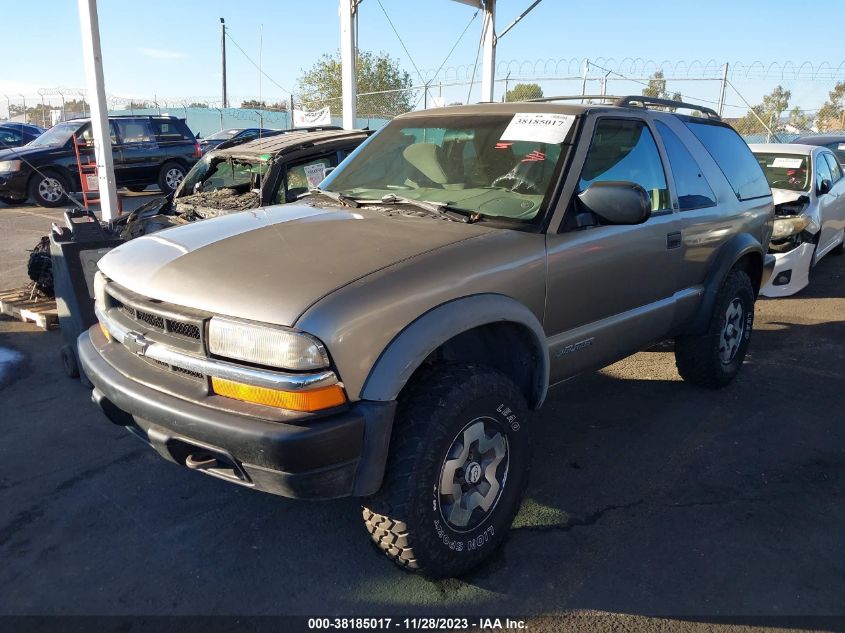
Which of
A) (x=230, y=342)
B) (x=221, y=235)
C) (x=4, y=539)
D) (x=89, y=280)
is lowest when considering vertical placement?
(x=4, y=539)

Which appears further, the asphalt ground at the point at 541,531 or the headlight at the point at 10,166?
the headlight at the point at 10,166

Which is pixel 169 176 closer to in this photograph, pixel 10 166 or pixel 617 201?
pixel 10 166

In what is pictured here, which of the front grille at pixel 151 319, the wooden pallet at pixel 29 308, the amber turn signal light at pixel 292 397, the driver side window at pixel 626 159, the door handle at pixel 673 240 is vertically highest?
the driver side window at pixel 626 159

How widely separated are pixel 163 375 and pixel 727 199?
370 centimetres

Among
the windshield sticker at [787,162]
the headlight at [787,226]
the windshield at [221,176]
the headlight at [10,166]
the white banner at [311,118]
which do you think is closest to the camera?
the windshield at [221,176]

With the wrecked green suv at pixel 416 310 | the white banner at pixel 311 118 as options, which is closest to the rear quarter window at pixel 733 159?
the wrecked green suv at pixel 416 310

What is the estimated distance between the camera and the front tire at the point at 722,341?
14.8 ft

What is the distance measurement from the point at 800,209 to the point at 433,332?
6.82 meters

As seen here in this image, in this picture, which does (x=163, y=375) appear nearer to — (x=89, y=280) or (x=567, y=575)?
(x=567, y=575)

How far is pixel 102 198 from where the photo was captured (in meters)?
8.11

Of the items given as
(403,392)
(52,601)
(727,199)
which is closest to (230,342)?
(403,392)

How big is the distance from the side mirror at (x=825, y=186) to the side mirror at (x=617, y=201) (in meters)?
6.33

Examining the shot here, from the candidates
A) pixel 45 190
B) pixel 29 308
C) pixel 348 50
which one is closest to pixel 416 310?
pixel 29 308

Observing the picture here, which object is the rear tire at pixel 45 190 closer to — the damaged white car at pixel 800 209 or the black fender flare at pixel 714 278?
the damaged white car at pixel 800 209
